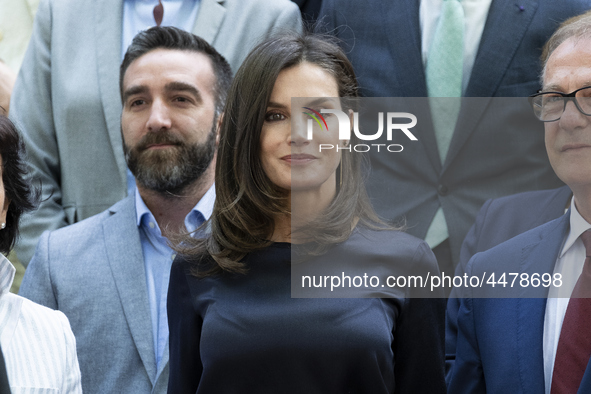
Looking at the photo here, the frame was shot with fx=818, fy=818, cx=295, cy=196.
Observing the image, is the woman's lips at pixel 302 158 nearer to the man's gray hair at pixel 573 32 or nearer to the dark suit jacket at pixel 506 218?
the dark suit jacket at pixel 506 218

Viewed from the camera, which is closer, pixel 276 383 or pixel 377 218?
pixel 276 383

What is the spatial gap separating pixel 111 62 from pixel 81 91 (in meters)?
0.18

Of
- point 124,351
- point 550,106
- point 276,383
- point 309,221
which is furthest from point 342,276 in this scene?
point 124,351

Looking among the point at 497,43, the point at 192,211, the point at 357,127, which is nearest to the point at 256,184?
the point at 357,127

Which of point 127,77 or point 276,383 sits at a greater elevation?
point 127,77

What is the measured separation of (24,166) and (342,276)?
3.43ft

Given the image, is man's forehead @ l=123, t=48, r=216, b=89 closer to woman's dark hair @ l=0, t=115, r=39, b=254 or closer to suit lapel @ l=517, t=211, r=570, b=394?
woman's dark hair @ l=0, t=115, r=39, b=254

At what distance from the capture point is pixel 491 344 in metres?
2.17

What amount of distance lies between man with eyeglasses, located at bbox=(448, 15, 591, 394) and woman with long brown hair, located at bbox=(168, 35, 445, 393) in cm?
14

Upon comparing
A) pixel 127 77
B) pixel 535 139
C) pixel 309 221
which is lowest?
pixel 309 221

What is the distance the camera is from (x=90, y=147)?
11.0 ft

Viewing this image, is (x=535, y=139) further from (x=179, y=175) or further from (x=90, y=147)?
(x=90, y=147)

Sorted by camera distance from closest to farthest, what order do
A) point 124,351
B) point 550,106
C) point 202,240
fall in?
point 550,106 → point 202,240 → point 124,351

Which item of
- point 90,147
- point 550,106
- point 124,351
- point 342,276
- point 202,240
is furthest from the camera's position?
point 90,147
